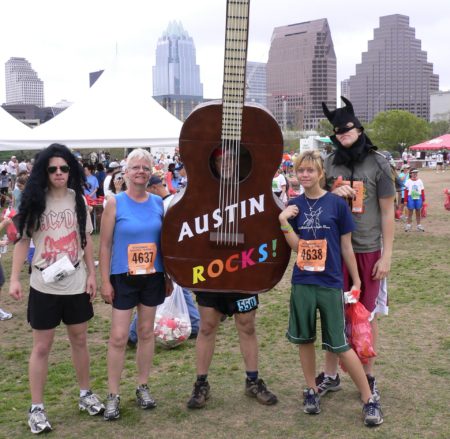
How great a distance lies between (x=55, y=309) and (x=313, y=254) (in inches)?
59.0

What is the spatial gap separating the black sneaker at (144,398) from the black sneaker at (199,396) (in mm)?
232

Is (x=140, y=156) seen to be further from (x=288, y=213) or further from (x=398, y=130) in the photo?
(x=398, y=130)

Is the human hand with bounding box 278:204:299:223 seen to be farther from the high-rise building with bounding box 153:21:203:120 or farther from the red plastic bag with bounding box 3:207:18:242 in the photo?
the high-rise building with bounding box 153:21:203:120

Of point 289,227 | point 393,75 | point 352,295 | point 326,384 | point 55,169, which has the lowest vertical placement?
point 326,384

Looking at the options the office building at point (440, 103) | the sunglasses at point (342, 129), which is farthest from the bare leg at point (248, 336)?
the office building at point (440, 103)

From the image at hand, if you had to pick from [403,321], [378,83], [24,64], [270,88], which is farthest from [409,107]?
[403,321]

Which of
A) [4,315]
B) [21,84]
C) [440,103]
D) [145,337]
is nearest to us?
[145,337]

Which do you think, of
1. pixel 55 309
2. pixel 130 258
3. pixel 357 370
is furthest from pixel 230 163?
pixel 357 370

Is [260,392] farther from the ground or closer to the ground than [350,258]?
closer to the ground

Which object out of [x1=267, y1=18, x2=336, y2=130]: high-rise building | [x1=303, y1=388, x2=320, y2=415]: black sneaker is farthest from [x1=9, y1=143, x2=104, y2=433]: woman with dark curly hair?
[x1=267, y1=18, x2=336, y2=130]: high-rise building

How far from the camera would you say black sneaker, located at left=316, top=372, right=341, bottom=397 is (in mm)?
3748

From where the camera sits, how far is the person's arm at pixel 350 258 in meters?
3.31

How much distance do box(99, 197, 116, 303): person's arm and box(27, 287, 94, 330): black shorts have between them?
13 cm

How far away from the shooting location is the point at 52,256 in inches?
129
